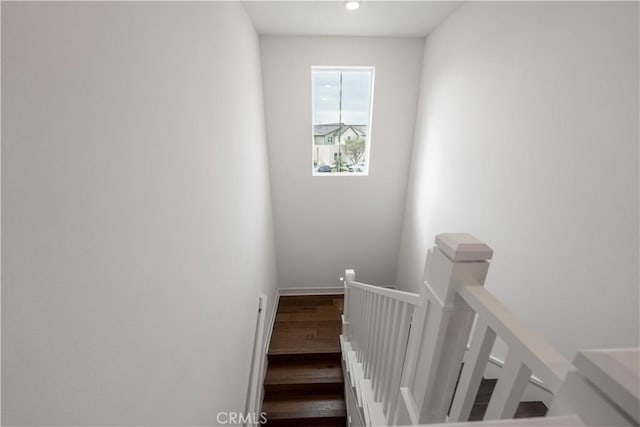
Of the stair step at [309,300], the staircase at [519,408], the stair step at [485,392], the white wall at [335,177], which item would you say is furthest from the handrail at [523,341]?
the stair step at [309,300]

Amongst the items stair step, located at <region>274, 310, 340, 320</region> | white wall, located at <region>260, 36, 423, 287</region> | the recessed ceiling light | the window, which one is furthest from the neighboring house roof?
stair step, located at <region>274, 310, 340, 320</region>

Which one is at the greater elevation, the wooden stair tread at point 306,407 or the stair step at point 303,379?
the stair step at point 303,379

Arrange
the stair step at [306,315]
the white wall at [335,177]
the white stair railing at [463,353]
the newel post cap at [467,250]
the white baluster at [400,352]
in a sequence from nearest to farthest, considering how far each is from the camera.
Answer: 1. the white stair railing at [463,353]
2. the newel post cap at [467,250]
3. the white baluster at [400,352]
4. the white wall at [335,177]
5. the stair step at [306,315]

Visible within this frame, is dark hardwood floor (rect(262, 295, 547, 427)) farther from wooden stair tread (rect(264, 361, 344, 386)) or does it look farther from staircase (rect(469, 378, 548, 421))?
staircase (rect(469, 378, 548, 421))

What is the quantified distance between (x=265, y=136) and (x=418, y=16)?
1.90 meters

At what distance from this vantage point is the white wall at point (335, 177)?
2652 mm

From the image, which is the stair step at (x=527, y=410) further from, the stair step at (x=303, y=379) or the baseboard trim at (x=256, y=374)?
the baseboard trim at (x=256, y=374)

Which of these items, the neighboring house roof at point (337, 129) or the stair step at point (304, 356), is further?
the neighboring house roof at point (337, 129)

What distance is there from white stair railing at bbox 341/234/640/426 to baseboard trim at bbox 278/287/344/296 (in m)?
Result: 2.61

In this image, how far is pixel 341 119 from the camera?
10.1 feet

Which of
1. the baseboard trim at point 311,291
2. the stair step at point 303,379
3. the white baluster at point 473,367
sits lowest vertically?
the stair step at point 303,379
